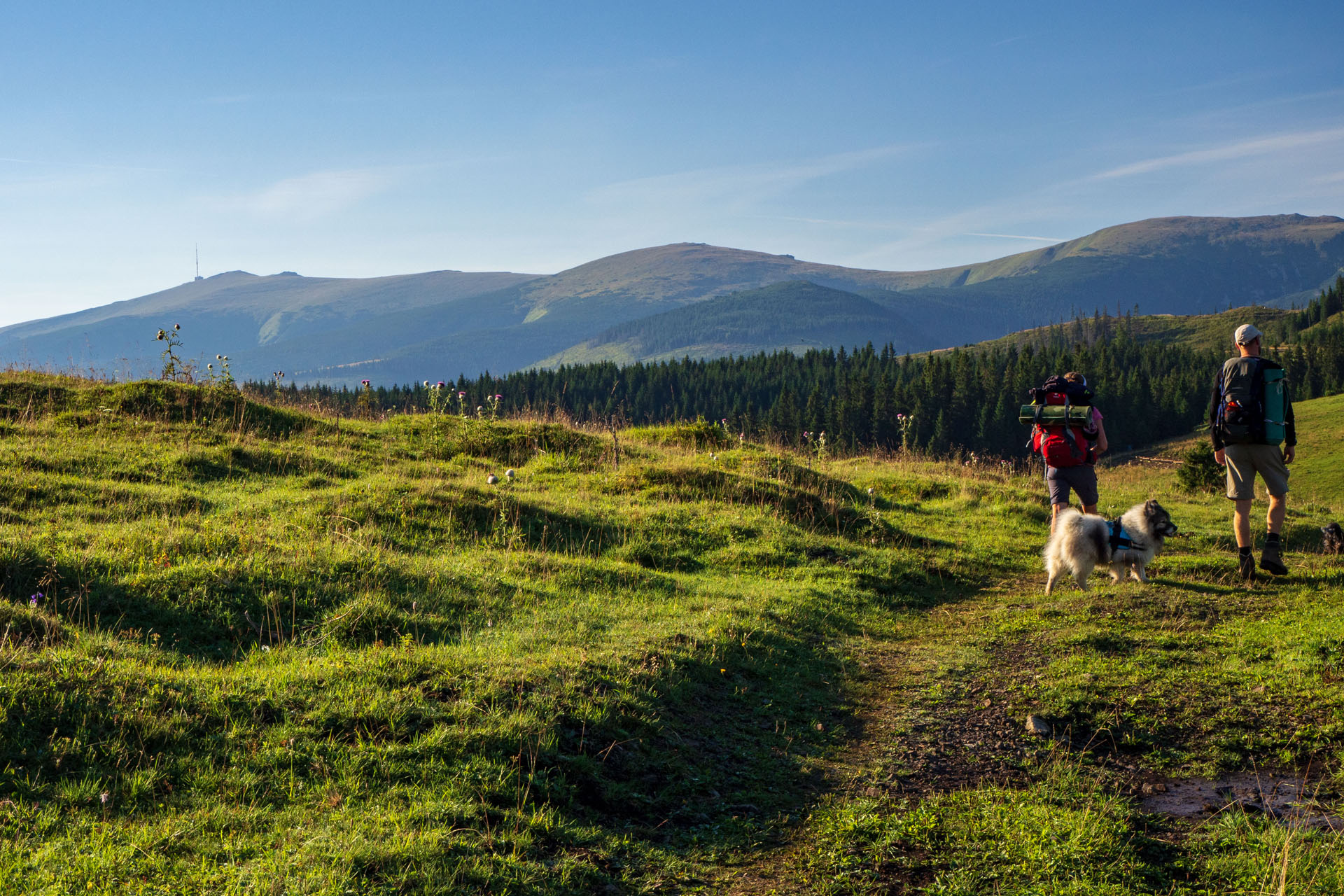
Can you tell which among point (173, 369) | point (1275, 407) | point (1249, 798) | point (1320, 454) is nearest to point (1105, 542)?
point (1275, 407)

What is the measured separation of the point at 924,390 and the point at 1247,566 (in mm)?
106145

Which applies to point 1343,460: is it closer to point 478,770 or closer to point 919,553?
point 919,553

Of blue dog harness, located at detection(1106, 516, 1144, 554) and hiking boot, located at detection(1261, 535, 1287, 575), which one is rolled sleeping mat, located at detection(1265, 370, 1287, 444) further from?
blue dog harness, located at detection(1106, 516, 1144, 554)

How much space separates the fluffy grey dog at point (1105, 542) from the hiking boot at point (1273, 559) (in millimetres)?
1044

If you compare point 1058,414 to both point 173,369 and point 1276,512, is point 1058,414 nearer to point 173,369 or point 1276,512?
point 1276,512

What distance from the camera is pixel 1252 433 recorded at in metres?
10.4

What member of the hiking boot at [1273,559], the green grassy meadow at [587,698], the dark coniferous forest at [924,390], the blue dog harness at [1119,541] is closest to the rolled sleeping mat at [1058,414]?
the blue dog harness at [1119,541]

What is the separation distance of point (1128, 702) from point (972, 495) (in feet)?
37.7

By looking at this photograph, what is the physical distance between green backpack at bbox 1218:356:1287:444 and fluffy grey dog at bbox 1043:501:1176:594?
4.55 ft


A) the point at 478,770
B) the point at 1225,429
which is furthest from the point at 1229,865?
the point at 1225,429

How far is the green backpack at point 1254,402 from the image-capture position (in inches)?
405

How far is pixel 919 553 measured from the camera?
13008 mm

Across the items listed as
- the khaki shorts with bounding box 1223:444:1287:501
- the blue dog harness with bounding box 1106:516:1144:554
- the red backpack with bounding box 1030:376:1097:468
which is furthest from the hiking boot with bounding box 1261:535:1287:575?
the red backpack with bounding box 1030:376:1097:468

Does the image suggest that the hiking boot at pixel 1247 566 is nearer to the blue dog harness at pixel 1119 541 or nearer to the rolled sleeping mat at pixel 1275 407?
the blue dog harness at pixel 1119 541
